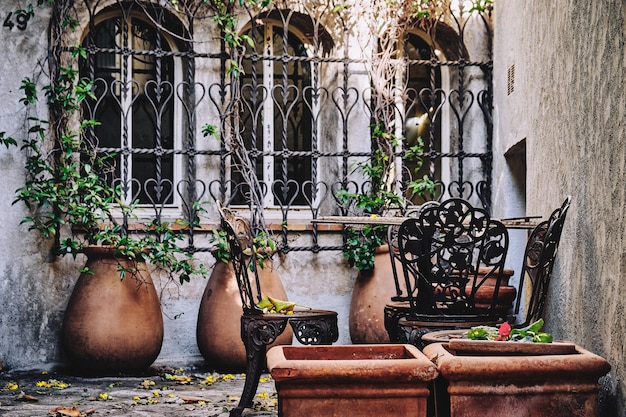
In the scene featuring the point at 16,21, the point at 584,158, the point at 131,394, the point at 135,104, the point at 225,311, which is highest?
the point at 16,21

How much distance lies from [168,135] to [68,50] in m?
0.94

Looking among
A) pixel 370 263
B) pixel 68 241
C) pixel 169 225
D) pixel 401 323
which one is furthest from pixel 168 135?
pixel 401 323

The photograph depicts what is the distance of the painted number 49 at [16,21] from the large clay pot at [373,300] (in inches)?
114

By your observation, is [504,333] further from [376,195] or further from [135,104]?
[135,104]

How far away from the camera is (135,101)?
6.07m

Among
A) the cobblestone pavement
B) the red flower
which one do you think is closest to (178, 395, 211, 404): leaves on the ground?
the cobblestone pavement

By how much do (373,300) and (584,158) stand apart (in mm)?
2630

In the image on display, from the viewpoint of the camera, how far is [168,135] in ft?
20.1

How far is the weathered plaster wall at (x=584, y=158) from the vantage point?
279 centimetres

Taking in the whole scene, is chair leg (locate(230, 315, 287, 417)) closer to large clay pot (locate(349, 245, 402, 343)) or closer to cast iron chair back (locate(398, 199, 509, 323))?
cast iron chair back (locate(398, 199, 509, 323))

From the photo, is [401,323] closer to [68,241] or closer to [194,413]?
[194,413]

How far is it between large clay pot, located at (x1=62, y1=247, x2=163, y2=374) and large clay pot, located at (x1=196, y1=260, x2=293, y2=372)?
0.32 meters

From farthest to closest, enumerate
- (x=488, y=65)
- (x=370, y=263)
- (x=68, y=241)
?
1. (x=488, y=65)
2. (x=370, y=263)
3. (x=68, y=241)

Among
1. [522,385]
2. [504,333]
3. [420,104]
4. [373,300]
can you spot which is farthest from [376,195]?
[522,385]
